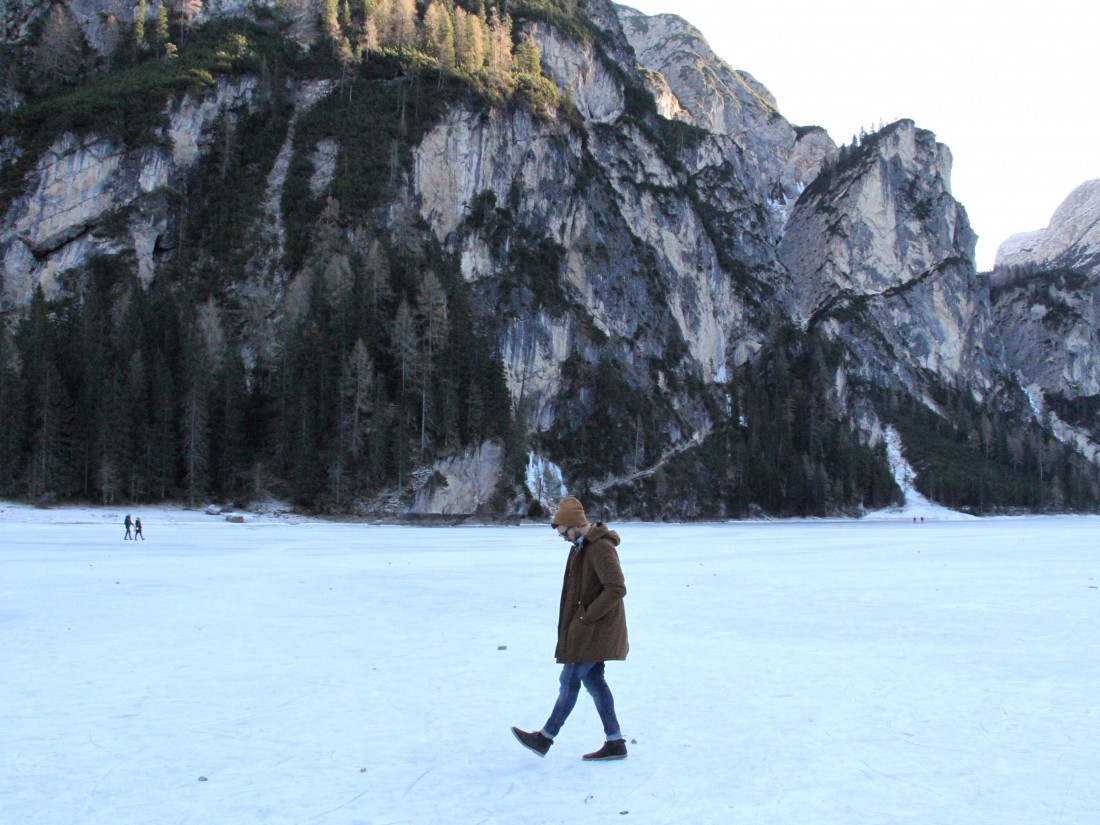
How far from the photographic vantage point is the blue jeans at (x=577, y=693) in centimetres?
586

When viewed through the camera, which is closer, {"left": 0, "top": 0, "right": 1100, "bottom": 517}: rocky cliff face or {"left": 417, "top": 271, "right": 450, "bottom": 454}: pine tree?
{"left": 417, "top": 271, "right": 450, "bottom": 454}: pine tree

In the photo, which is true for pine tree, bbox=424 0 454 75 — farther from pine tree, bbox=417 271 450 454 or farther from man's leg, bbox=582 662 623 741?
man's leg, bbox=582 662 623 741

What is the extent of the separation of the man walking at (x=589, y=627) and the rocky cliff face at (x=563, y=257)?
47.4 metres

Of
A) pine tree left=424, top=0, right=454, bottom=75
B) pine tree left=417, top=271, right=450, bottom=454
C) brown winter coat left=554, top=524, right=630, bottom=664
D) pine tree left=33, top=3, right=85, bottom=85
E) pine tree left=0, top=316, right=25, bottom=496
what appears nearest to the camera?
brown winter coat left=554, top=524, right=630, bottom=664

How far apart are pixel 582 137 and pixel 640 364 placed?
95.2 feet

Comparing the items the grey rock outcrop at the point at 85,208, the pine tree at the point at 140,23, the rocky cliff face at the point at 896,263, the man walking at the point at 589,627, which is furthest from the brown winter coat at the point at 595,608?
the rocky cliff face at the point at 896,263

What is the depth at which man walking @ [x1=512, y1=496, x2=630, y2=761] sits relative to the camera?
575 cm

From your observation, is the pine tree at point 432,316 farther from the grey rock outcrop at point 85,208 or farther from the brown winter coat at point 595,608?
the brown winter coat at point 595,608

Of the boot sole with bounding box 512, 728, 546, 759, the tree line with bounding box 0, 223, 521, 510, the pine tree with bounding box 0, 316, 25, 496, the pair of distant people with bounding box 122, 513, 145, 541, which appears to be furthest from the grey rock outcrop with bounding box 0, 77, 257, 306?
the boot sole with bounding box 512, 728, 546, 759

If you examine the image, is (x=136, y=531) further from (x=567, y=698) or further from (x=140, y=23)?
(x=140, y=23)

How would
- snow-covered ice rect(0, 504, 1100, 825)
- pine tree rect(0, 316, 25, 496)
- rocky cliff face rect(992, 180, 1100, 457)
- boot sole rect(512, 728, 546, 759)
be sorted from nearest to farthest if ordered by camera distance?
snow-covered ice rect(0, 504, 1100, 825) → boot sole rect(512, 728, 546, 759) → pine tree rect(0, 316, 25, 496) → rocky cliff face rect(992, 180, 1100, 457)

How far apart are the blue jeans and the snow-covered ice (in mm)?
284

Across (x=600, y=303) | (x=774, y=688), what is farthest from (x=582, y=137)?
(x=774, y=688)

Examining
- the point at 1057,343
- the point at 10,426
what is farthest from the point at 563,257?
the point at 1057,343
